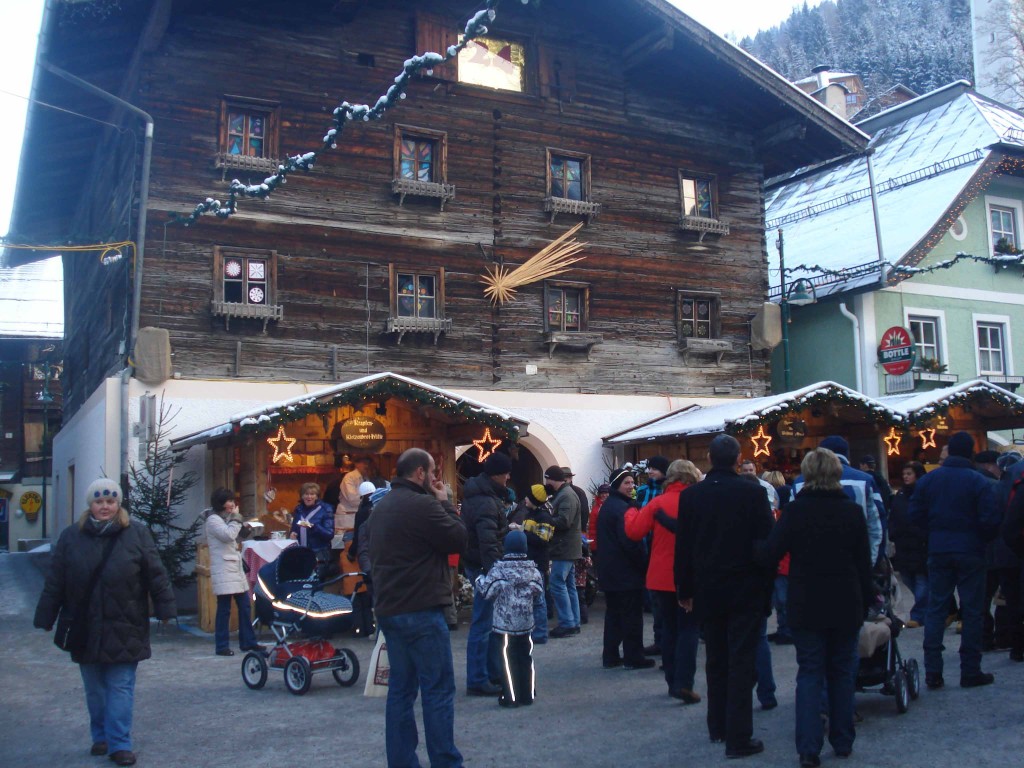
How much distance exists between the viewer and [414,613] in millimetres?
6008

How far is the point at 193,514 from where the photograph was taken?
15.4 m

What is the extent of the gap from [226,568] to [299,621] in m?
2.55

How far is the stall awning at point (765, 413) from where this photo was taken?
51.6ft

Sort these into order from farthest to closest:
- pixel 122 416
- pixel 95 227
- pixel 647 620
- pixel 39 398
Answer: pixel 39 398
pixel 95 227
pixel 122 416
pixel 647 620

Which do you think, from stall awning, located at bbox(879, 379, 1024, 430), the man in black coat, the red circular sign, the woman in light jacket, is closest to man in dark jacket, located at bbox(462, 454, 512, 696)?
the man in black coat

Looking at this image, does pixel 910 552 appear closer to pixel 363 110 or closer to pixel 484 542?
pixel 484 542

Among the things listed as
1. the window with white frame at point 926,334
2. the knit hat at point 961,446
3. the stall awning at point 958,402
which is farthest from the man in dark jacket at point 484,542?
the window with white frame at point 926,334

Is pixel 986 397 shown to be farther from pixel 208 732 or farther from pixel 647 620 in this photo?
pixel 208 732

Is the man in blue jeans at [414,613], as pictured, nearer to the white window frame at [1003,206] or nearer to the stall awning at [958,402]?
the stall awning at [958,402]

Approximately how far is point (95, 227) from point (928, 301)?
673 inches

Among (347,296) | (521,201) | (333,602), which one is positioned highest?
(521,201)

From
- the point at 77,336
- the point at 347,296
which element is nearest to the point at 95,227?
the point at 77,336

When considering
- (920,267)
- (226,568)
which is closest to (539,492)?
(226,568)

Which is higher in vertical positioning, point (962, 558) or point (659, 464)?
point (659, 464)
